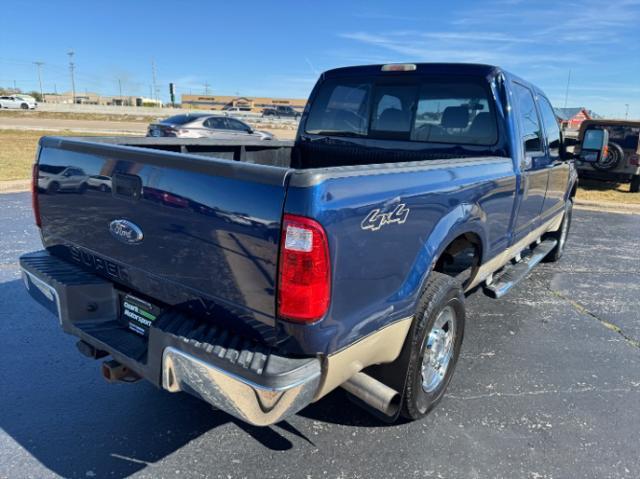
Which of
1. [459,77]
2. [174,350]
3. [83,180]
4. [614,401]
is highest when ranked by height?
[459,77]

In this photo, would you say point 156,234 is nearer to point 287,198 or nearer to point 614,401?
point 287,198

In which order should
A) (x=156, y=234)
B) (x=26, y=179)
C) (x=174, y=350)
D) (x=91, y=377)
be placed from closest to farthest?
(x=174, y=350)
(x=156, y=234)
(x=91, y=377)
(x=26, y=179)

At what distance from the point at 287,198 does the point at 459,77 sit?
2563 mm

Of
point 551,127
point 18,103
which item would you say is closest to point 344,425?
point 551,127

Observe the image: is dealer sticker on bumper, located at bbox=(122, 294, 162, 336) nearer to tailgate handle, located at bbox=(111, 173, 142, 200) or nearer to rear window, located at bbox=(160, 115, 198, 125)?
tailgate handle, located at bbox=(111, 173, 142, 200)

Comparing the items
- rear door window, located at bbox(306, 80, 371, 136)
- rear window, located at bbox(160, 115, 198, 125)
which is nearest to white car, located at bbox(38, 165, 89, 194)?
rear door window, located at bbox(306, 80, 371, 136)

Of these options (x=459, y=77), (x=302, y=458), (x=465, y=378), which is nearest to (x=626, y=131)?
(x=459, y=77)

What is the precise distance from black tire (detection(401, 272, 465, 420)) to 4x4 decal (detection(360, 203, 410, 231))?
1.90ft

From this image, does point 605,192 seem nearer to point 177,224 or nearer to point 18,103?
point 177,224

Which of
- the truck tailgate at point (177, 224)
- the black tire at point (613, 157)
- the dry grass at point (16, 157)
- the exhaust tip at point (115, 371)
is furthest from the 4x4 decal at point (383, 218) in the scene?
the black tire at point (613, 157)

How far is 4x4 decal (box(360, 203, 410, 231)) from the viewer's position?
80.4 inches

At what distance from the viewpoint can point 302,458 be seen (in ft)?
8.41

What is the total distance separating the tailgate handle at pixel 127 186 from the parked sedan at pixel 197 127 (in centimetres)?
1214

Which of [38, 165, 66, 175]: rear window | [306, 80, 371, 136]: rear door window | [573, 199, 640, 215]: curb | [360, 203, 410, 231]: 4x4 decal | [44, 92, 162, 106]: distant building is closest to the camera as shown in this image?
[360, 203, 410, 231]: 4x4 decal
